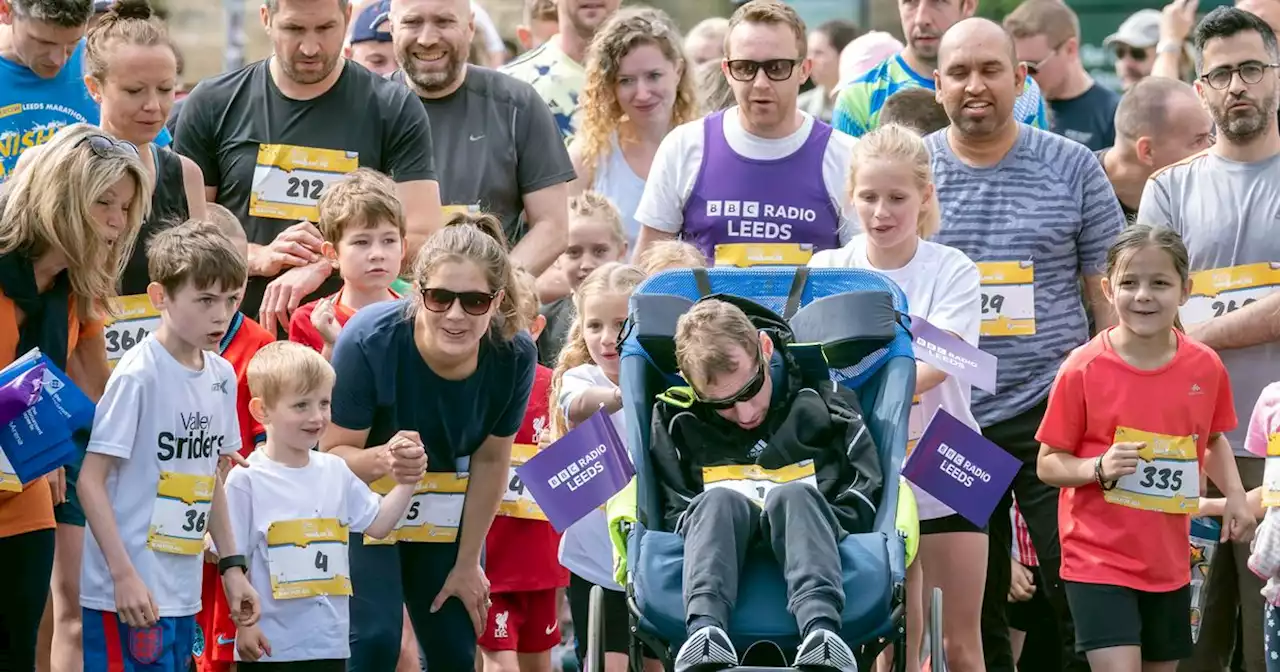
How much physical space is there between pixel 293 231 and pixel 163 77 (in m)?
0.69

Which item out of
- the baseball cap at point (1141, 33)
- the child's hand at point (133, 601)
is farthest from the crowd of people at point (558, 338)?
the baseball cap at point (1141, 33)

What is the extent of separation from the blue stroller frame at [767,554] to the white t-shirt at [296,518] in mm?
798

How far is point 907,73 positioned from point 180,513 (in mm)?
4233

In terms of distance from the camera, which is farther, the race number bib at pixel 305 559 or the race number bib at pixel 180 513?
the race number bib at pixel 305 559

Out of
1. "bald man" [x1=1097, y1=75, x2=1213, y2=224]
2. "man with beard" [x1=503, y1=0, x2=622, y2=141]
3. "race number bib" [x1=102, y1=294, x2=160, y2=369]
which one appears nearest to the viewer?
"race number bib" [x1=102, y1=294, x2=160, y2=369]

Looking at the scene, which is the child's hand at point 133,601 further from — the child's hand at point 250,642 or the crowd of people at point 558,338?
the child's hand at point 250,642

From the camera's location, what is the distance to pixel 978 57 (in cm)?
779

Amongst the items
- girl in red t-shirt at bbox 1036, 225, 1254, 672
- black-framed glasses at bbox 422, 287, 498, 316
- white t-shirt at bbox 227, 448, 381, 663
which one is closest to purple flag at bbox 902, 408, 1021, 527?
girl in red t-shirt at bbox 1036, 225, 1254, 672

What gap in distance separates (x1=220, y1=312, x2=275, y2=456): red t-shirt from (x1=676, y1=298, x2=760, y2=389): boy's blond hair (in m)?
1.66

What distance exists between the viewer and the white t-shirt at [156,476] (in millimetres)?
6238

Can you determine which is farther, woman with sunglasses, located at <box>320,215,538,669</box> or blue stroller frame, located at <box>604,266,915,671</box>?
woman with sunglasses, located at <box>320,215,538,669</box>

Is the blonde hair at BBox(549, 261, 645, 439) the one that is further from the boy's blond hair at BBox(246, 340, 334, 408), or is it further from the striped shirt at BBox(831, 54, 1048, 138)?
the striped shirt at BBox(831, 54, 1048, 138)

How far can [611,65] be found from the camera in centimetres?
883

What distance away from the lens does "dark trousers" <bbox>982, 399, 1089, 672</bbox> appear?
7.68m
